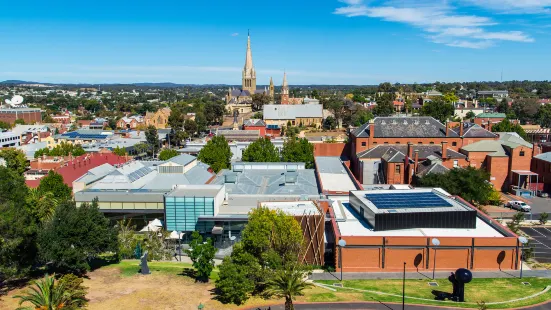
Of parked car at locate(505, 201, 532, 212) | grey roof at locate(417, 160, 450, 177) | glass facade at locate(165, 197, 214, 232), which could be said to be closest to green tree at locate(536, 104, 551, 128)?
parked car at locate(505, 201, 532, 212)

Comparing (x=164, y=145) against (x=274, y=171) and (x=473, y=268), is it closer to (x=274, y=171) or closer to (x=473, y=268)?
(x=274, y=171)

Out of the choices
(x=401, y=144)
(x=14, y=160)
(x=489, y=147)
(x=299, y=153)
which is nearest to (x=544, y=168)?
(x=489, y=147)

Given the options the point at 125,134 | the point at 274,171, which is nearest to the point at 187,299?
the point at 274,171

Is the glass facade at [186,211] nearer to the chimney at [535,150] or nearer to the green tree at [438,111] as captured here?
the chimney at [535,150]

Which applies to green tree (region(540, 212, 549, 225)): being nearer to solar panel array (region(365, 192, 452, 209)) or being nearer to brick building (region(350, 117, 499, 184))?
brick building (region(350, 117, 499, 184))

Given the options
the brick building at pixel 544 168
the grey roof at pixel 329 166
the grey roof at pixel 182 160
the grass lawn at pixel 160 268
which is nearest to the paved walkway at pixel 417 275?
the grass lawn at pixel 160 268

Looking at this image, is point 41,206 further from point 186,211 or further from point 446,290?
Answer: point 446,290
